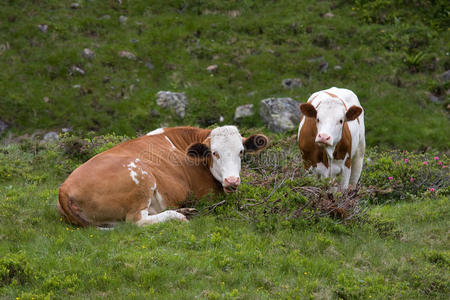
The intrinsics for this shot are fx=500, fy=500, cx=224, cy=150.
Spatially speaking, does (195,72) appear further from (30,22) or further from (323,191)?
(323,191)

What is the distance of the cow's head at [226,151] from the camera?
8305 millimetres

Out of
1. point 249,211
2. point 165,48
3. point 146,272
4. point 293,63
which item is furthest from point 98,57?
point 146,272

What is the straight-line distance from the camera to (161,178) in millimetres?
8562

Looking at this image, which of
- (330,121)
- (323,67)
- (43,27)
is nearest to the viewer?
(330,121)

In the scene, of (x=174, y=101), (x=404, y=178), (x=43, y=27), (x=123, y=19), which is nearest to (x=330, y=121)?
(x=404, y=178)

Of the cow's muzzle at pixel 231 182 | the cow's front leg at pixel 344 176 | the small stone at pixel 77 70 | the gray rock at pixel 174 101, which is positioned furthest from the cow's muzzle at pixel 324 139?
the small stone at pixel 77 70

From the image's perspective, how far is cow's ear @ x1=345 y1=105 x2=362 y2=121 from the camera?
31.6 feet

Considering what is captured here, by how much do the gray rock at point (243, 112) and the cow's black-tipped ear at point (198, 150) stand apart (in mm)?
14770

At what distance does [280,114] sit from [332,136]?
1346 centimetres

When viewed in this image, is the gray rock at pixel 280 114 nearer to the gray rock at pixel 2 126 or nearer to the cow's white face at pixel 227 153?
the gray rock at pixel 2 126

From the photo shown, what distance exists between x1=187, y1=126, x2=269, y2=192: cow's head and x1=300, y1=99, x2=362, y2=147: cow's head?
3.85 feet

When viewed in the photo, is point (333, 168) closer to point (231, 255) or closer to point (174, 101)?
point (231, 255)

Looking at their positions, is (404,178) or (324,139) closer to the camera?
(324,139)

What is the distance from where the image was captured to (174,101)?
23.9 m
